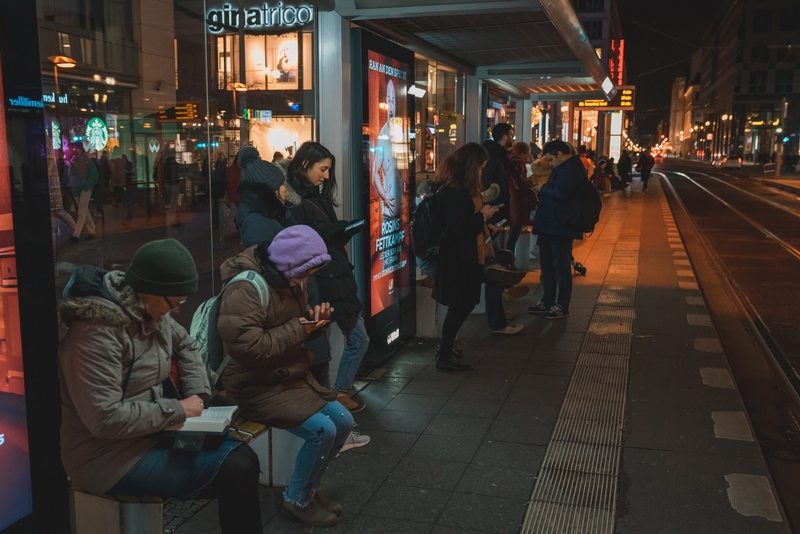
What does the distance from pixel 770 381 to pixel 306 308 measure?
4.76 metres

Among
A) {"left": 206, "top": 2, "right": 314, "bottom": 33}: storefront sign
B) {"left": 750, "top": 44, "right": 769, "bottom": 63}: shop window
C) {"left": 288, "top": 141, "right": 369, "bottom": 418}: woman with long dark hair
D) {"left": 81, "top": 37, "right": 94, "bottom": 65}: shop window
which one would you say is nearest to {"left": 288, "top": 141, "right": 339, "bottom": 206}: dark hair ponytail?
{"left": 288, "top": 141, "right": 369, "bottom": 418}: woman with long dark hair

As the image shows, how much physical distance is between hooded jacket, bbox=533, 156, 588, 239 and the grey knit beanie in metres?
4.38

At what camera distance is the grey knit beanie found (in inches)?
177

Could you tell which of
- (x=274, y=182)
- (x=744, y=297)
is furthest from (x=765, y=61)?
(x=274, y=182)

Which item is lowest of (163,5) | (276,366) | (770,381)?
(770,381)

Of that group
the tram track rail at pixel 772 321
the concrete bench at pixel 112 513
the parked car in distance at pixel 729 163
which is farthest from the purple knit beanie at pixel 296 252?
the parked car in distance at pixel 729 163

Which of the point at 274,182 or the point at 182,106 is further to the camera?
the point at 182,106

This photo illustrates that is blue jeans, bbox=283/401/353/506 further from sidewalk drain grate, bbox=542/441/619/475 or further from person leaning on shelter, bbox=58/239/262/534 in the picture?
sidewalk drain grate, bbox=542/441/619/475

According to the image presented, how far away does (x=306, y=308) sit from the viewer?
12.3 ft

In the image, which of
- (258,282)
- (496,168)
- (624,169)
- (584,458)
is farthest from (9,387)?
(624,169)

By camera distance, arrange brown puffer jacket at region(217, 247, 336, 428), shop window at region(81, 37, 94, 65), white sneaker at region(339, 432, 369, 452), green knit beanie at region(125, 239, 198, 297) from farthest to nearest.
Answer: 1. shop window at region(81, 37, 94, 65)
2. white sneaker at region(339, 432, 369, 452)
3. brown puffer jacket at region(217, 247, 336, 428)
4. green knit beanie at region(125, 239, 198, 297)

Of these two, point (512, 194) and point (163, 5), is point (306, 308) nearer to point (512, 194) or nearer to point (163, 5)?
point (512, 194)

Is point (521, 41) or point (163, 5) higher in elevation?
point (163, 5)

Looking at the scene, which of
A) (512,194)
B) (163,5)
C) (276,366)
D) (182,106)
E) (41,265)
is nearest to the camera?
(41,265)
